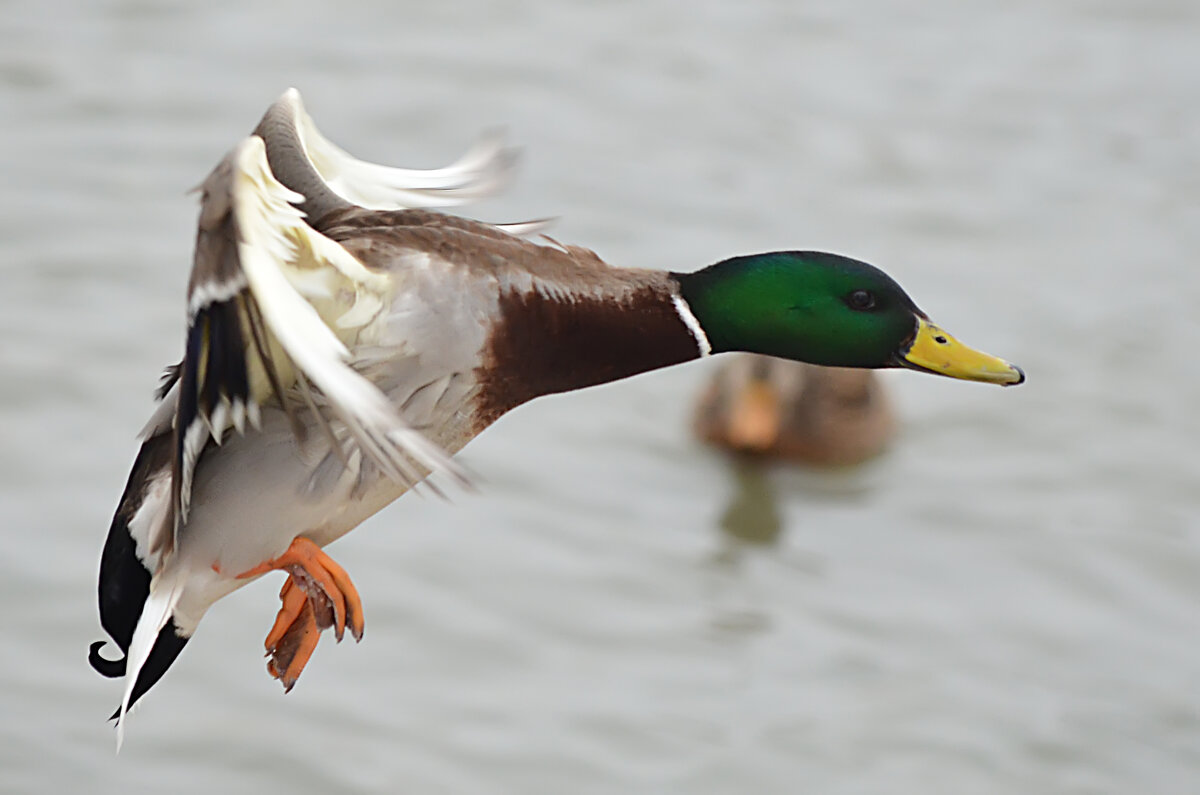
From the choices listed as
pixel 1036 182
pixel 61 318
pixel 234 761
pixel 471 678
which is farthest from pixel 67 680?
pixel 1036 182

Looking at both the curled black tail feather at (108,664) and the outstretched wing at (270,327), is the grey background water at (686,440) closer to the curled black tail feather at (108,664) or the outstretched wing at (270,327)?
the curled black tail feather at (108,664)

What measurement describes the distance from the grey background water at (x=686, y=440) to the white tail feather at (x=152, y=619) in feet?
8.58

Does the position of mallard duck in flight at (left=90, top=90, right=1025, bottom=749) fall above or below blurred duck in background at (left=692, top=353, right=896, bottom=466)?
below

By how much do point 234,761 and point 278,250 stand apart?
328 cm

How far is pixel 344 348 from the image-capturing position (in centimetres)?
236

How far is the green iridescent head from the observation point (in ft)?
8.71

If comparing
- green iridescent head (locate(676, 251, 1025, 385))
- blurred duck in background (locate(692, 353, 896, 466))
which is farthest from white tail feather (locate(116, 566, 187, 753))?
blurred duck in background (locate(692, 353, 896, 466))

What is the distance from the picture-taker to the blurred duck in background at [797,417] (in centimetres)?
693

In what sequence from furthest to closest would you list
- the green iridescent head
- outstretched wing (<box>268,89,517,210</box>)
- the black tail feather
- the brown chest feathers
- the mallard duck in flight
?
1. outstretched wing (<box>268,89,517,210</box>)
2. the black tail feather
3. the green iridescent head
4. the brown chest feathers
5. the mallard duck in flight

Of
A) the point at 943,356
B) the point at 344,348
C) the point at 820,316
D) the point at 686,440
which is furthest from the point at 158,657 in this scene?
the point at 686,440

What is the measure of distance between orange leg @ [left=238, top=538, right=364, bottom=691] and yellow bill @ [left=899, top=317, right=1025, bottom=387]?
83 centimetres

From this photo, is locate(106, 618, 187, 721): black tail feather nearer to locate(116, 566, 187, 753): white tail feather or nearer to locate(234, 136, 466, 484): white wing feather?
locate(116, 566, 187, 753): white tail feather

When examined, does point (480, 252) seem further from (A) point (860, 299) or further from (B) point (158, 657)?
(B) point (158, 657)

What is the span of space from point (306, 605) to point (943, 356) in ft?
3.09
